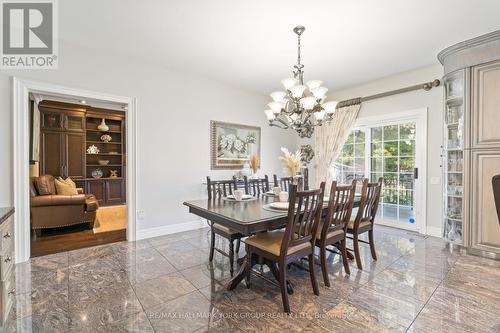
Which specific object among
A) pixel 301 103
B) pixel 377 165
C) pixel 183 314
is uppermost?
pixel 301 103

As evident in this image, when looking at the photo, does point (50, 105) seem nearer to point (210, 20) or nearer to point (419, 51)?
point (210, 20)

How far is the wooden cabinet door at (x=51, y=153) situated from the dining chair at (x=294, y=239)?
5947mm

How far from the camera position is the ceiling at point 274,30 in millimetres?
2371

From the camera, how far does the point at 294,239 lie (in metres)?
2.04

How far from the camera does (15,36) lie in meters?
2.78

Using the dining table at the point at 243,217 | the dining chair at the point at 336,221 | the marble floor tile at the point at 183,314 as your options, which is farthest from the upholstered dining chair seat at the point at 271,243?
the marble floor tile at the point at 183,314

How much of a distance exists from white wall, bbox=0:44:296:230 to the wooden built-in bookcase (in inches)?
142

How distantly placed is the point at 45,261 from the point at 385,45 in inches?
198

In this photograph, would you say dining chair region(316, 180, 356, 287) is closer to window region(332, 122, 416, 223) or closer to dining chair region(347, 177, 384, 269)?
dining chair region(347, 177, 384, 269)

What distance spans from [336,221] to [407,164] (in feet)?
8.39

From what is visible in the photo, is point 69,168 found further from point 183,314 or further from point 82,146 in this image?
point 183,314

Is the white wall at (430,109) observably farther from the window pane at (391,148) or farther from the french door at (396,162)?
the window pane at (391,148)

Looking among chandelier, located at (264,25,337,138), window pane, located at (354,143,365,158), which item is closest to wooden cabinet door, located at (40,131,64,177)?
chandelier, located at (264,25,337,138)

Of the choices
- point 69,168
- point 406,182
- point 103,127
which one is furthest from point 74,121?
point 406,182
